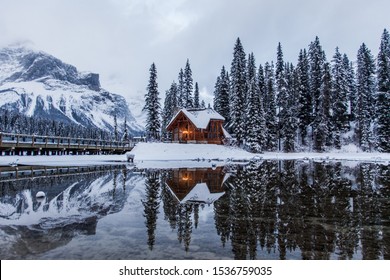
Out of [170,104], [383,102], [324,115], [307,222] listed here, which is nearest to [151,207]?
[307,222]

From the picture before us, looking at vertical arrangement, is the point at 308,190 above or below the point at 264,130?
below

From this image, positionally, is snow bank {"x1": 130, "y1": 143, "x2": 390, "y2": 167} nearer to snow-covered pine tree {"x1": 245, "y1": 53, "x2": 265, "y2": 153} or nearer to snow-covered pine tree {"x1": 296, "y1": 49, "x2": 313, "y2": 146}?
snow-covered pine tree {"x1": 245, "y1": 53, "x2": 265, "y2": 153}

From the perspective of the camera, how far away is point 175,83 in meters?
75.0

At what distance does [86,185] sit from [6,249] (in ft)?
26.6

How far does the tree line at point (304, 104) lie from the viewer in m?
50.2

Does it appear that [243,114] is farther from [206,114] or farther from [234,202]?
[234,202]

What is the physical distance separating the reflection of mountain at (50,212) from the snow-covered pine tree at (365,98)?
50150 millimetres

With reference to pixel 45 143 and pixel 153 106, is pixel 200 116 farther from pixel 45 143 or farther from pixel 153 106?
pixel 45 143

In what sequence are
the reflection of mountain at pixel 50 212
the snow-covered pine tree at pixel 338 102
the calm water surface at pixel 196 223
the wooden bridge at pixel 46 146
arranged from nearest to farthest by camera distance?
the calm water surface at pixel 196 223 < the reflection of mountain at pixel 50 212 < the wooden bridge at pixel 46 146 < the snow-covered pine tree at pixel 338 102

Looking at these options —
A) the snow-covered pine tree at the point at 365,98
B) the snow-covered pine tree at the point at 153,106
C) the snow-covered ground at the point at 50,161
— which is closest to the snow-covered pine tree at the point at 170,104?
→ the snow-covered pine tree at the point at 153,106

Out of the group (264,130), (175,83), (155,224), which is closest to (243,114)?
(264,130)

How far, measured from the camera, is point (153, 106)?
174 ft

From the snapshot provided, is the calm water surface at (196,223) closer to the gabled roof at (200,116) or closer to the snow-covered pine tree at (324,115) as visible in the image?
the gabled roof at (200,116)

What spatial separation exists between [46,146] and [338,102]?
1966 inches
